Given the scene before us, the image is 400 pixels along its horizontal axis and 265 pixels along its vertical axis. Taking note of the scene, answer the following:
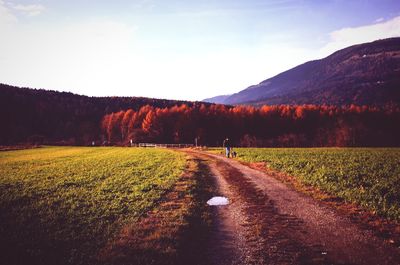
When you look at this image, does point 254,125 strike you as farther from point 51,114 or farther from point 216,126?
point 51,114

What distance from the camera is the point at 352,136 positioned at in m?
89.2

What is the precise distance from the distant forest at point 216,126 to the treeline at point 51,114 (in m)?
0.45

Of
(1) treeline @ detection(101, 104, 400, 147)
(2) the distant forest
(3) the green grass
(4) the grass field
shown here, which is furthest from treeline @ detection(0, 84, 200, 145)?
(4) the grass field

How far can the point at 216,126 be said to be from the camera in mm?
112500

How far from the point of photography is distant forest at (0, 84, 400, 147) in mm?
94875

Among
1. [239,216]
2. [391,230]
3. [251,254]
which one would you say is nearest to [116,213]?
[239,216]

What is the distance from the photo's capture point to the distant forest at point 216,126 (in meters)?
94.9

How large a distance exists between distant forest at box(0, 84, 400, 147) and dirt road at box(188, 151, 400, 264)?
250ft

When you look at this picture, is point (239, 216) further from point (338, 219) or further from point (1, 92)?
point (1, 92)

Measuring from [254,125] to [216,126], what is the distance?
15223mm

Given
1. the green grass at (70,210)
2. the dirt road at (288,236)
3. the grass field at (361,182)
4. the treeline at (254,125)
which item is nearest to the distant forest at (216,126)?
the treeline at (254,125)

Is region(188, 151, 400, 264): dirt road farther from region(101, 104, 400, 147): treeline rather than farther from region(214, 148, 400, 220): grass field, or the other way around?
region(101, 104, 400, 147): treeline

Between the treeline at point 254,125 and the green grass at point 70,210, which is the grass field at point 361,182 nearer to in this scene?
the green grass at point 70,210

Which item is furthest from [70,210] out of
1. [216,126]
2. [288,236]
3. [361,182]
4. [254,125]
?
[254,125]
